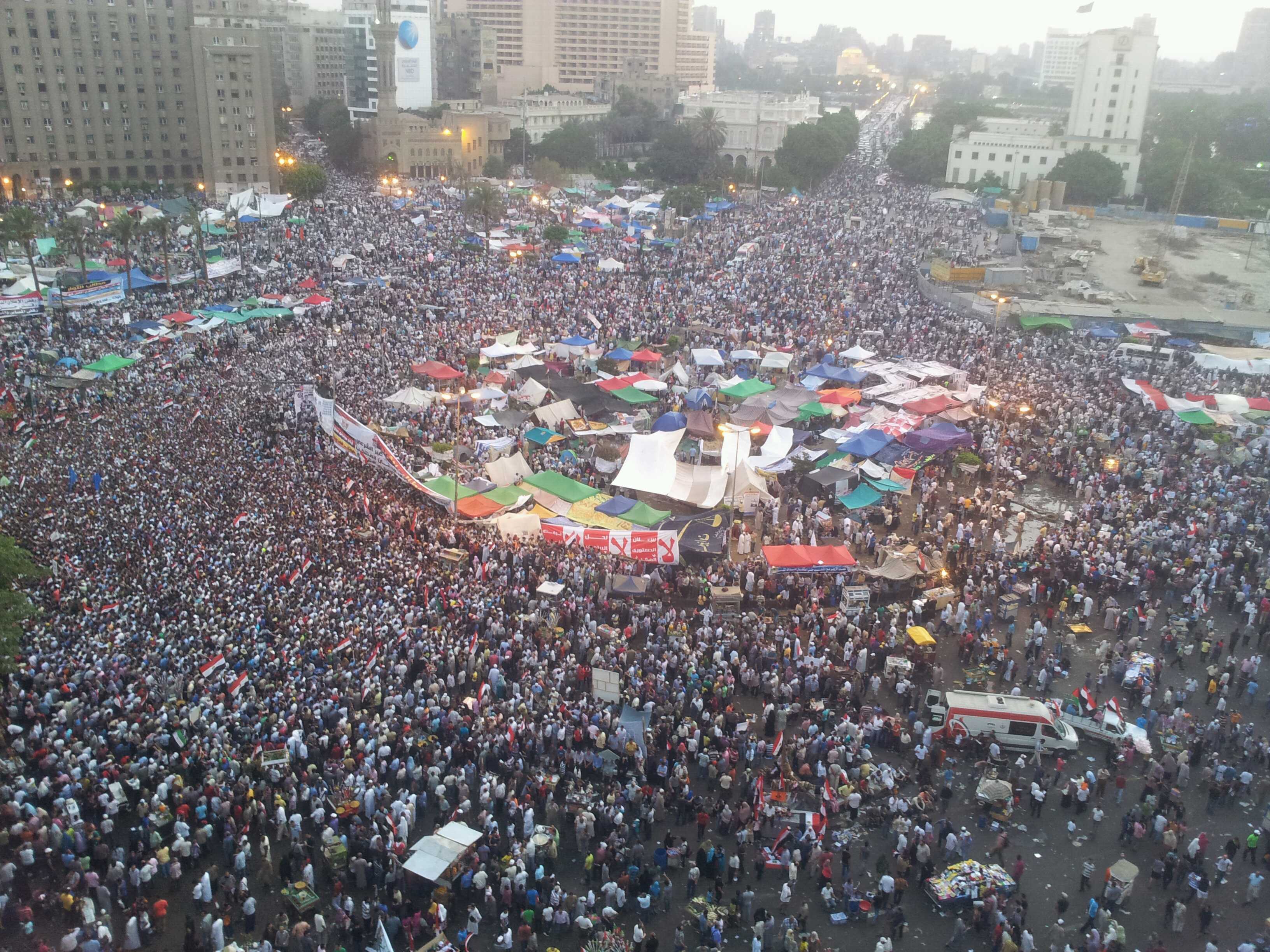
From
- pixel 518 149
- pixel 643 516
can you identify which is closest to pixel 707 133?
pixel 518 149

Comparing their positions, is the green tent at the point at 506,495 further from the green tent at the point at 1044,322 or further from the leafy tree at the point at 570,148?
the leafy tree at the point at 570,148

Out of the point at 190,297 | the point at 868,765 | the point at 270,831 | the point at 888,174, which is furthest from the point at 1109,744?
the point at 888,174

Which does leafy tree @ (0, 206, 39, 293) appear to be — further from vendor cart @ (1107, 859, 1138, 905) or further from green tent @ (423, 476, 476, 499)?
vendor cart @ (1107, 859, 1138, 905)

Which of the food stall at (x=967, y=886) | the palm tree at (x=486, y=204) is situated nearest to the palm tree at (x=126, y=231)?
the palm tree at (x=486, y=204)

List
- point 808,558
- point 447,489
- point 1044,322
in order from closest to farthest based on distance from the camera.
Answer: point 808,558
point 447,489
point 1044,322

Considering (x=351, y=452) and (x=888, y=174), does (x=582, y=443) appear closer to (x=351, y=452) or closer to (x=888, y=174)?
(x=351, y=452)

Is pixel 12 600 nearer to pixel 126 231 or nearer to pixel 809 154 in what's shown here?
pixel 126 231
